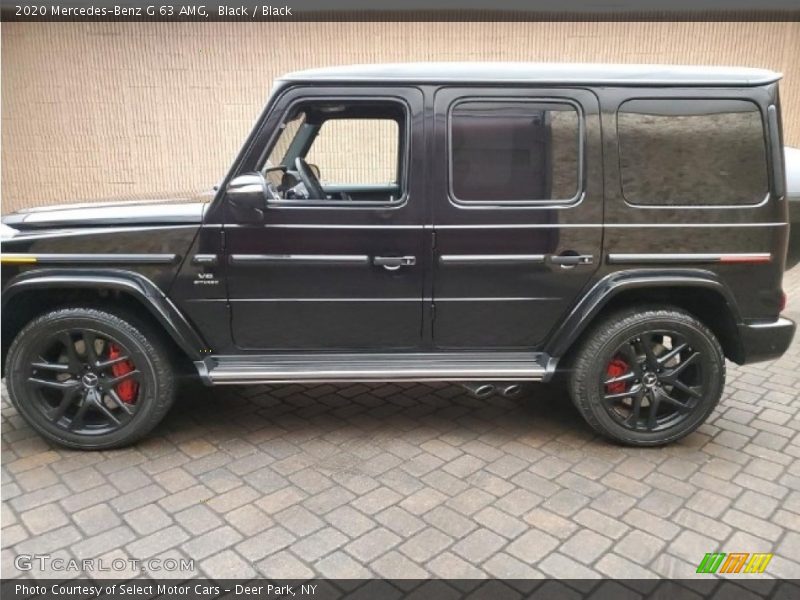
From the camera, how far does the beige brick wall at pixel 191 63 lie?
803 cm

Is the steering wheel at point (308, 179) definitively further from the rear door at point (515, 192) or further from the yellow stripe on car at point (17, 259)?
the yellow stripe on car at point (17, 259)

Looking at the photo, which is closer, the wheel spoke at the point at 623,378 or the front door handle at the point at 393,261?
the front door handle at the point at 393,261

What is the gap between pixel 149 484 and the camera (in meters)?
2.99

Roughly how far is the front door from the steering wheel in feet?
0.54

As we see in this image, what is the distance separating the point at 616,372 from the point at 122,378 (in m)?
2.86

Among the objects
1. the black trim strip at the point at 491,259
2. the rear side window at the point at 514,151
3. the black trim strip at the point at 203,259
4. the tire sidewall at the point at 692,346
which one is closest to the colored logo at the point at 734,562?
the tire sidewall at the point at 692,346

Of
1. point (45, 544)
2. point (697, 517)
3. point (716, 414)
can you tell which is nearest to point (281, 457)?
point (45, 544)

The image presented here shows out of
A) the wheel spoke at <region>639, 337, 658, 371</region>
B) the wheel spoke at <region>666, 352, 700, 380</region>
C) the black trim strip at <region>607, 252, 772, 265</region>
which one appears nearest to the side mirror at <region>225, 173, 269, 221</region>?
the black trim strip at <region>607, 252, 772, 265</region>

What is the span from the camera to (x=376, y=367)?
3.25 m

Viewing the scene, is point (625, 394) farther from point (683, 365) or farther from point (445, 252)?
point (445, 252)

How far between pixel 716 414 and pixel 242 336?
3151mm

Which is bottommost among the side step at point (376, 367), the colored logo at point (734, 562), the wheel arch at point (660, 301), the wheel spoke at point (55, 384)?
the colored logo at point (734, 562)

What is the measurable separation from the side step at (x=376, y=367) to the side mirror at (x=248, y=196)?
2.73ft

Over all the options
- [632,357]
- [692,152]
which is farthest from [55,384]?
[692,152]
